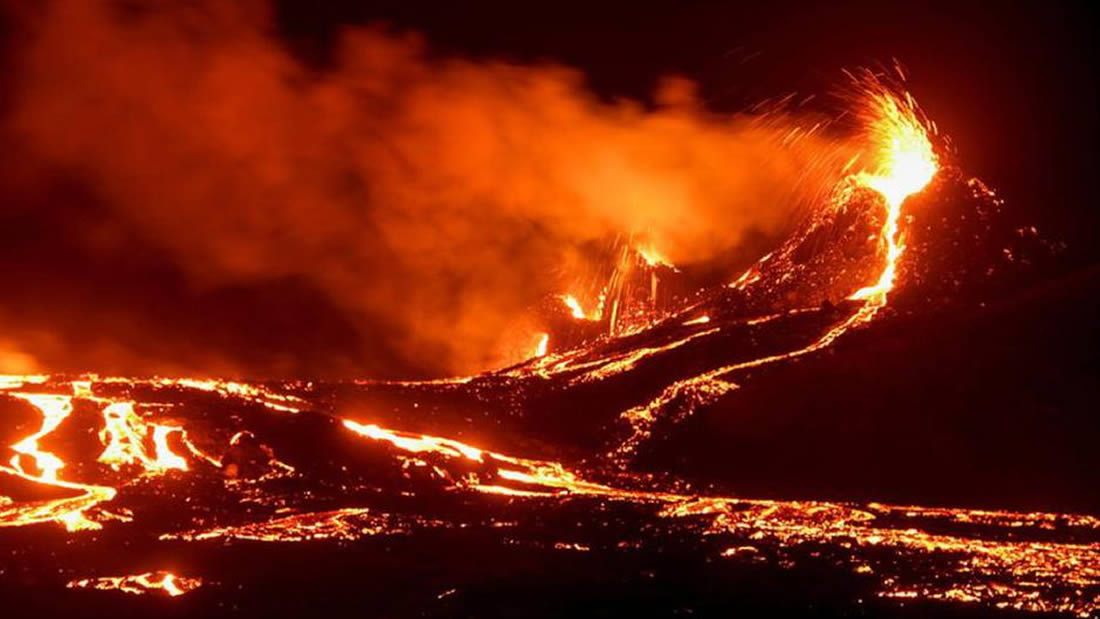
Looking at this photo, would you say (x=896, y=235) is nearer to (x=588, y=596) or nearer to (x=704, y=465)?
(x=704, y=465)

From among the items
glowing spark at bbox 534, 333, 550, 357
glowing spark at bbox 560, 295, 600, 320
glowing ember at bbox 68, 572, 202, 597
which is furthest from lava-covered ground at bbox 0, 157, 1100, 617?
glowing spark at bbox 534, 333, 550, 357

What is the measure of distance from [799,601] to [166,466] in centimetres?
664

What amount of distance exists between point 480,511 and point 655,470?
3.26m

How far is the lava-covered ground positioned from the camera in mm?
7516

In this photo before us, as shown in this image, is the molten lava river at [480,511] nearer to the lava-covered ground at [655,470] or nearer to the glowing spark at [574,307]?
the lava-covered ground at [655,470]

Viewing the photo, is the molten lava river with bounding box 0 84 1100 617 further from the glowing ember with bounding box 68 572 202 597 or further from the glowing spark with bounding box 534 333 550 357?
the glowing spark with bounding box 534 333 550 357

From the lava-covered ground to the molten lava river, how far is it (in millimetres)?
37

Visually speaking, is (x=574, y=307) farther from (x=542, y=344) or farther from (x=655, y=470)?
(x=655, y=470)

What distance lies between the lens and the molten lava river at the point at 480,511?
7375 millimetres

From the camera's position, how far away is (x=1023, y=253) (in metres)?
17.3

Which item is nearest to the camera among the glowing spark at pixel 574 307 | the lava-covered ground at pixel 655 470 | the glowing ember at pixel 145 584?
the glowing ember at pixel 145 584

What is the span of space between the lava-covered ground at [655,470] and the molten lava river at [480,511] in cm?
4

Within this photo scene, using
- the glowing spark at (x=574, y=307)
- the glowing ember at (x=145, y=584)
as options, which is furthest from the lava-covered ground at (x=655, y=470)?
the glowing spark at (x=574, y=307)

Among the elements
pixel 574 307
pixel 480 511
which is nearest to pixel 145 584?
pixel 480 511
